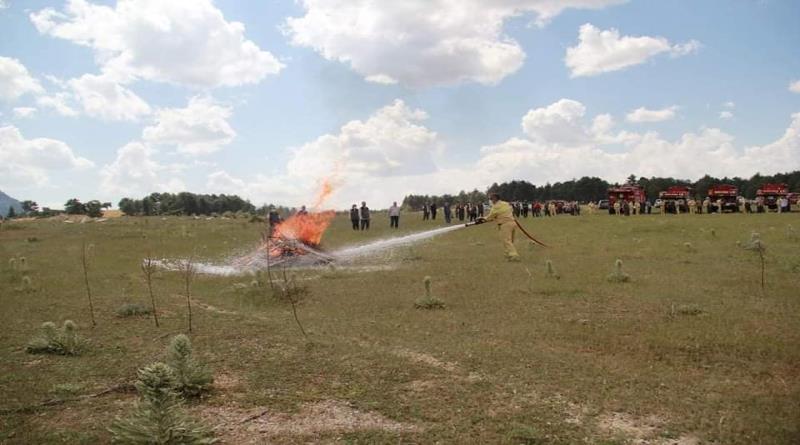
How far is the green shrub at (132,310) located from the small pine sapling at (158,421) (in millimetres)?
7242

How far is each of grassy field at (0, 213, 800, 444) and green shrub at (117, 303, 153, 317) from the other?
201 mm

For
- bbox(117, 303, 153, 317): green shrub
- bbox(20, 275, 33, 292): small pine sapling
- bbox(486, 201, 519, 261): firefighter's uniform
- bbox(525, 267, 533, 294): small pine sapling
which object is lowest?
bbox(525, 267, 533, 294): small pine sapling

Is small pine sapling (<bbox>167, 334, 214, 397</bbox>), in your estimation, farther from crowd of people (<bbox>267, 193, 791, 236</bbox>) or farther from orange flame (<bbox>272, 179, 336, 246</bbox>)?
crowd of people (<bbox>267, 193, 791, 236</bbox>)

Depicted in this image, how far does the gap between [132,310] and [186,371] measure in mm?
5895

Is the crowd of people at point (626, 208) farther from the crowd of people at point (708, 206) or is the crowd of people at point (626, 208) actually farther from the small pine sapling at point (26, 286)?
the small pine sapling at point (26, 286)

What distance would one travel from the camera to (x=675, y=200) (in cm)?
5856

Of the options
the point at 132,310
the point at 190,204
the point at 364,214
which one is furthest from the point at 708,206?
the point at 190,204

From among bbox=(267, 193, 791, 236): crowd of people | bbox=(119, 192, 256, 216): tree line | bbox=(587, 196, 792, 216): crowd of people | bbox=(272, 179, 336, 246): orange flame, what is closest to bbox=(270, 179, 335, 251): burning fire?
bbox=(272, 179, 336, 246): orange flame

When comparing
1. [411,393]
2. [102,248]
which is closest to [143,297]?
[411,393]

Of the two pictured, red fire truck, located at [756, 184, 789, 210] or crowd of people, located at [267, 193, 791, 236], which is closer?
crowd of people, located at [267, 193, 791, 236]

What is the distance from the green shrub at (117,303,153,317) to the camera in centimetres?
1263

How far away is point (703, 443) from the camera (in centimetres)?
593

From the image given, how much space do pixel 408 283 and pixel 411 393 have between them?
906 cm

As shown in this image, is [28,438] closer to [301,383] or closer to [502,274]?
[301,383]
